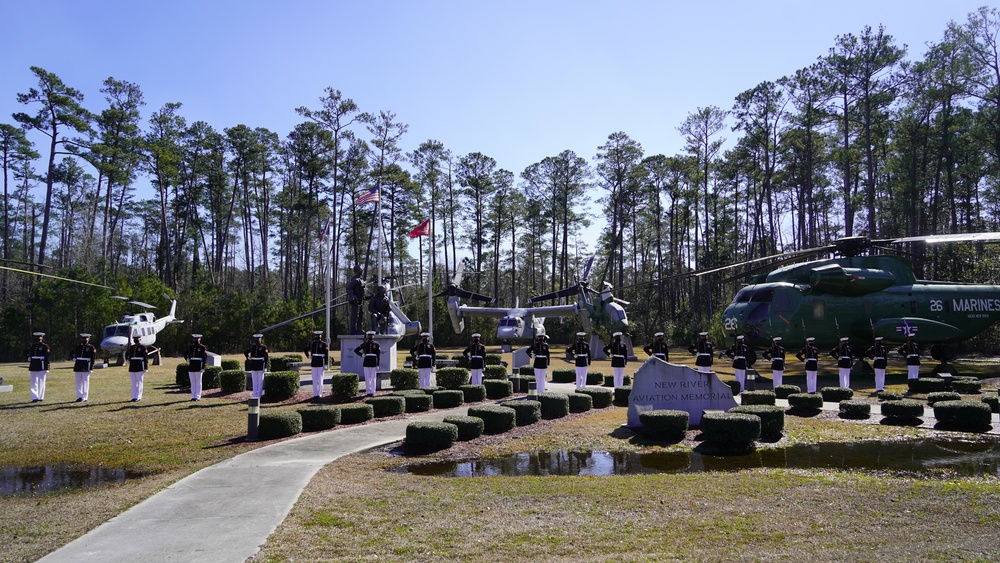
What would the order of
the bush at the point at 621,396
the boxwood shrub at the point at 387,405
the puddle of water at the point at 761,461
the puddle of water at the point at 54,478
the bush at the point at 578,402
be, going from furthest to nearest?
1. the bush at the point at 621,396
2. the bush at the point at 578,402
3. the boxwood shrub at the point at 387,405
4. the puddle of water at the point at 761,461
5. the puddle of water at the point at 54,478

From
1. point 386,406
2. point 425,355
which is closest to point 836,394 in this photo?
point 425,355

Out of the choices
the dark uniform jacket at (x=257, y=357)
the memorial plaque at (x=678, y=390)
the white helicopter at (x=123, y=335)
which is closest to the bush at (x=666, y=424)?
the memorial plaque at (x=678, y=390)

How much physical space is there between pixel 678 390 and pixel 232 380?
12872mm

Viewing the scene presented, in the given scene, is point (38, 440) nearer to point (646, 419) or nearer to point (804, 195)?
point (646, 419)

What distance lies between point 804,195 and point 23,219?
71693 mm

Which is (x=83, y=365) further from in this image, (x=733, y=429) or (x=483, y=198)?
(x=483, y=198)

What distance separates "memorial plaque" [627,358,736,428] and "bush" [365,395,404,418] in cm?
531

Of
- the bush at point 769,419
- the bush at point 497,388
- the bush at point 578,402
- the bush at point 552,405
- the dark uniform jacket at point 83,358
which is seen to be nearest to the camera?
the bush at point 769,419

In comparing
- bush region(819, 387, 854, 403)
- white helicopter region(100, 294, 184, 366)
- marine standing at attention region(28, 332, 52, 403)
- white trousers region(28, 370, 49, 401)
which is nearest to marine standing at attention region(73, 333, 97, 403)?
marine standing at attention region(28, 332, 52, 403)

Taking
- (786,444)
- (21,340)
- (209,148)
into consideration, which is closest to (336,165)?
(209,148)

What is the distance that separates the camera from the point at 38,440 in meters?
12.1

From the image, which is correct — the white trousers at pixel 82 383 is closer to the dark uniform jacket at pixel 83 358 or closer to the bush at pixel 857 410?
the dark uniform jacket at pixel 83 358

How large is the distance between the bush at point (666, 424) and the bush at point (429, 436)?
395 centimetres

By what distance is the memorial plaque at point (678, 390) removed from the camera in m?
14.1
